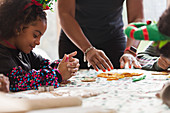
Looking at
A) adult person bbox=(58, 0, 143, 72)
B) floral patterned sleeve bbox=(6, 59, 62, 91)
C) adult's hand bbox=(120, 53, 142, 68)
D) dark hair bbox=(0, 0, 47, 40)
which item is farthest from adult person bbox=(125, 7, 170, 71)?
adult person bbox=(58, 0, 143, 72)

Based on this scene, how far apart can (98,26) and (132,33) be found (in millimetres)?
1053

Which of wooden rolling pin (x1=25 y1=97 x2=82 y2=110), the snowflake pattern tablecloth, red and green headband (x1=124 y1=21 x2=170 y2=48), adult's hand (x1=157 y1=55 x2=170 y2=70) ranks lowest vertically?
the snowflake pattern tablecloth

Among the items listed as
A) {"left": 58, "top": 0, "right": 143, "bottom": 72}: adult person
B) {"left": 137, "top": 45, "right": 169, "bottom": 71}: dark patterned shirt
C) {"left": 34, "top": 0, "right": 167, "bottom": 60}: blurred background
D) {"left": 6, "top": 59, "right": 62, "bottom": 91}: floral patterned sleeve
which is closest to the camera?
{"left": 6, "top": 59, "right": 62, "bottom": 91}: floral patterned sleeve

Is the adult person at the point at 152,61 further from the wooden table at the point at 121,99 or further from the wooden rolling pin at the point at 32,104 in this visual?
the wooden rolling pin at the point at 32,104

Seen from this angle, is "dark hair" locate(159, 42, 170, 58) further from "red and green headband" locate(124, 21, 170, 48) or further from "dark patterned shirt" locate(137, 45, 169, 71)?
"dark patterned shirt" locate(137, 45, 169, 71)

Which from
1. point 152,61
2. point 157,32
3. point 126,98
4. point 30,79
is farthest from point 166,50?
point 152,61

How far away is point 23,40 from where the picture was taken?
1126mm

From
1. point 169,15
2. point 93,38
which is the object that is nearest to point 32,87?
point 169,15

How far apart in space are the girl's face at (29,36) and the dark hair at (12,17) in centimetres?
2

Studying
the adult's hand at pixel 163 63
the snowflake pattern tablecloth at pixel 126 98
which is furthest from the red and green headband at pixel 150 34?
the adult's hand at pixel 163 63

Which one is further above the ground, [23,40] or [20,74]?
[23,40]

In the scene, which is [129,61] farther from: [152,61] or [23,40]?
[23,40]

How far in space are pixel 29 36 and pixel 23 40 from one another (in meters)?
0.03

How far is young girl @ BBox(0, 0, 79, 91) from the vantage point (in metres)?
1.02
